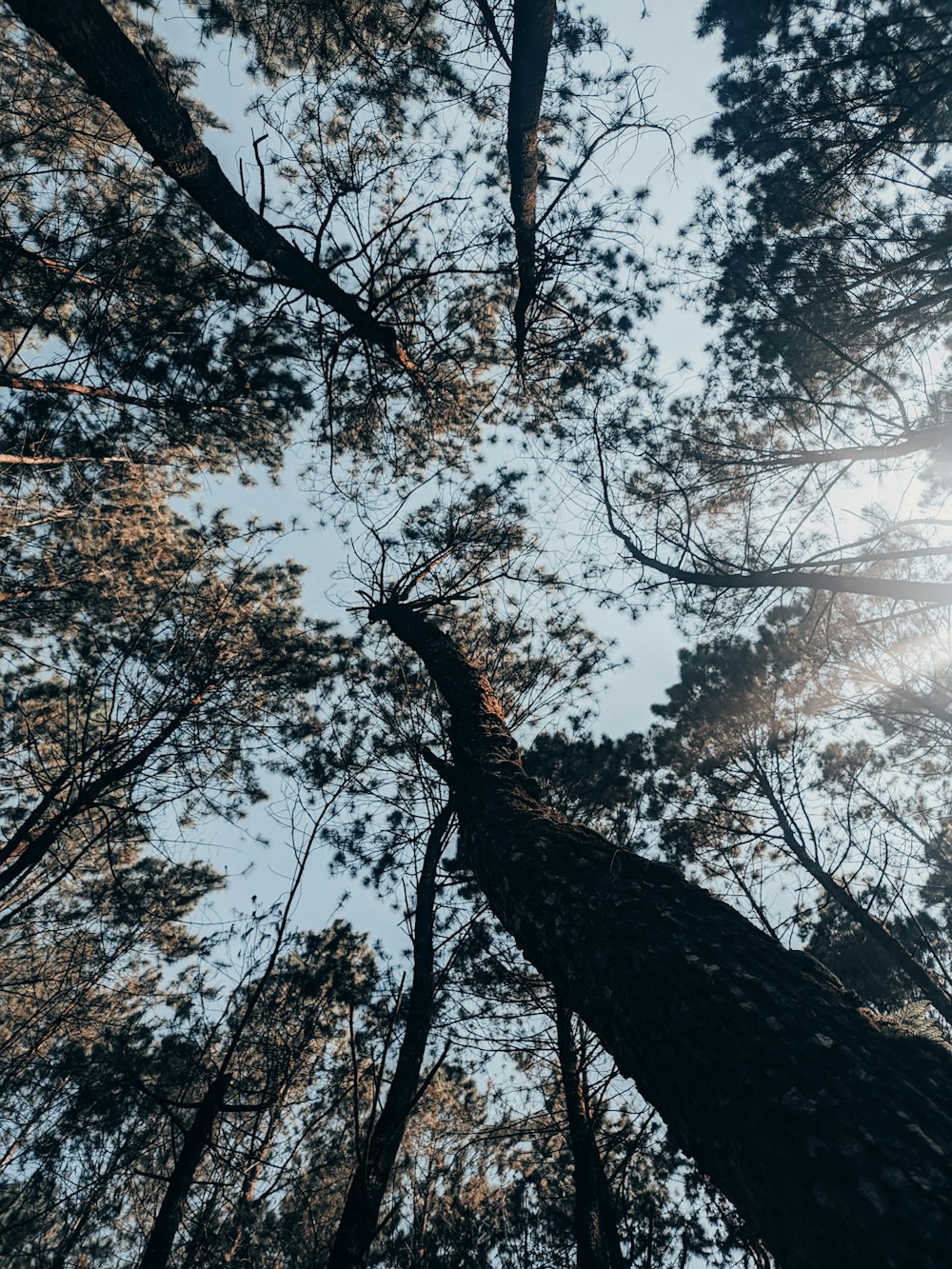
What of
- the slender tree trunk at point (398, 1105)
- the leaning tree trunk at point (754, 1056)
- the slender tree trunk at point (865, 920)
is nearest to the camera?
the leaning tree trunk at point (754, 1056)

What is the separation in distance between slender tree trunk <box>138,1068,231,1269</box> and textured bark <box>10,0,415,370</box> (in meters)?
4.74

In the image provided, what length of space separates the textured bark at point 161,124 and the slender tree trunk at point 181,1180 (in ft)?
15.6

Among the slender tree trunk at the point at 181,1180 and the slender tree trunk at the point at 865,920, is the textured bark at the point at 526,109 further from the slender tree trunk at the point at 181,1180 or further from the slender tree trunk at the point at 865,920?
the slender tree trunk at the point at 865,920

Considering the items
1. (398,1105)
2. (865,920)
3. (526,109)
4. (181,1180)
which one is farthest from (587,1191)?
(526,109)

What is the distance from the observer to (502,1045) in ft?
18.8

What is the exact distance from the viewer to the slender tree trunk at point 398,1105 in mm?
3160

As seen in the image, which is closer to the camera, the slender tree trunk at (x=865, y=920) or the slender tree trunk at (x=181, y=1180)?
the slender tree trunk at (x=181, y=1180)

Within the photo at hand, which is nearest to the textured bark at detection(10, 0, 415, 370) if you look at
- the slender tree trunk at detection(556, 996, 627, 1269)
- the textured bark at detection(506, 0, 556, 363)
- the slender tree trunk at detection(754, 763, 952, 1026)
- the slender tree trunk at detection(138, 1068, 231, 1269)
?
the textured bark at detection(506, 0, 556, 363)

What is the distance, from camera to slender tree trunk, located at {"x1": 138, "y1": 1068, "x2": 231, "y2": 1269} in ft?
8.34

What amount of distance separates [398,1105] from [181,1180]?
5.51 feet

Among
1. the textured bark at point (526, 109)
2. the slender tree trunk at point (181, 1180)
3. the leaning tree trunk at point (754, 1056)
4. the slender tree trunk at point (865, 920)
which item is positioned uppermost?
the textured bark at point (526, 109)

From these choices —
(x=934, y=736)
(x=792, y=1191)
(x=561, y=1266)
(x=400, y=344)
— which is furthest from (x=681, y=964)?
(x=934, y=736)

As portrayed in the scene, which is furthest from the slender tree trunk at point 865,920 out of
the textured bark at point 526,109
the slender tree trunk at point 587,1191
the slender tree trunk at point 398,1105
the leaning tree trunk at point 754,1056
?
the textured bark at point 526,109

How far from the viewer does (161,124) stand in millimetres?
3482
